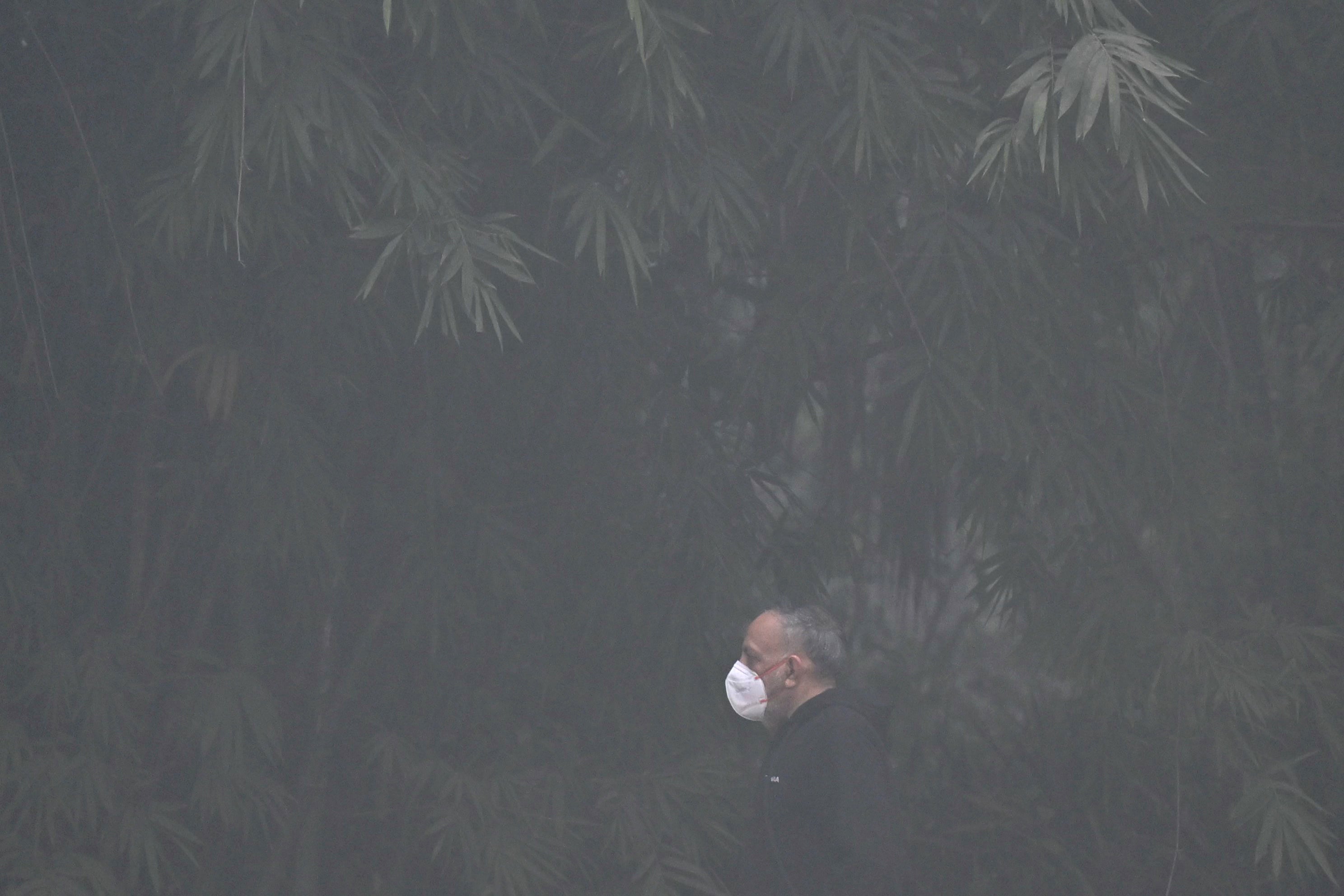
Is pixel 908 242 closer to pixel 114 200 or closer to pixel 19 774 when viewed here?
pixel 114 200

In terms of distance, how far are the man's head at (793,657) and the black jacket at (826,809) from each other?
4 cm

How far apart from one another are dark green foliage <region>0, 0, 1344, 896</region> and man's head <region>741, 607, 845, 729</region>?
959 millimetres

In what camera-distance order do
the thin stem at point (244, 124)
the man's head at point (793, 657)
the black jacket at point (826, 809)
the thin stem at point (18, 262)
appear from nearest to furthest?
the black jacket at point (826, 809)
the man's head at point (793, 657)
the thin stem at point (244, 124)
the thin stem at point (18, 262)

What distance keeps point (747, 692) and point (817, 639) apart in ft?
0.58

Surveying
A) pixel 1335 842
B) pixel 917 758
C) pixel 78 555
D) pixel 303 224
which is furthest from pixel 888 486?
pixel 78 555

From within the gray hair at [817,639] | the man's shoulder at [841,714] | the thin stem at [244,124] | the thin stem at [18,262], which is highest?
the thin stem at [244,124]

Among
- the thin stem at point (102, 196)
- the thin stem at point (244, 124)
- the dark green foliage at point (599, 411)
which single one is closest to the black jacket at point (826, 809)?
the dark green foliage at point (599, 411)

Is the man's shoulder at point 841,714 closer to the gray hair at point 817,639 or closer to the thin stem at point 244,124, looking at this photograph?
the gray hair at point 817,639

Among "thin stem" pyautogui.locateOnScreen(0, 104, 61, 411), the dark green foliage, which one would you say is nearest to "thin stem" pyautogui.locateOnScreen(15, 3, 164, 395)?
the dark green foliage

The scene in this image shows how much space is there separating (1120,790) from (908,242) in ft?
6.00

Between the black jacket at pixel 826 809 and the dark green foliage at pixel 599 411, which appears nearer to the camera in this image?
the black jacket at pixel 826 809

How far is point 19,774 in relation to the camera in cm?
329

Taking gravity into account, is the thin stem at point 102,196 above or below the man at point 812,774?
above

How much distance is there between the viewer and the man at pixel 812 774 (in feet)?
7.39
